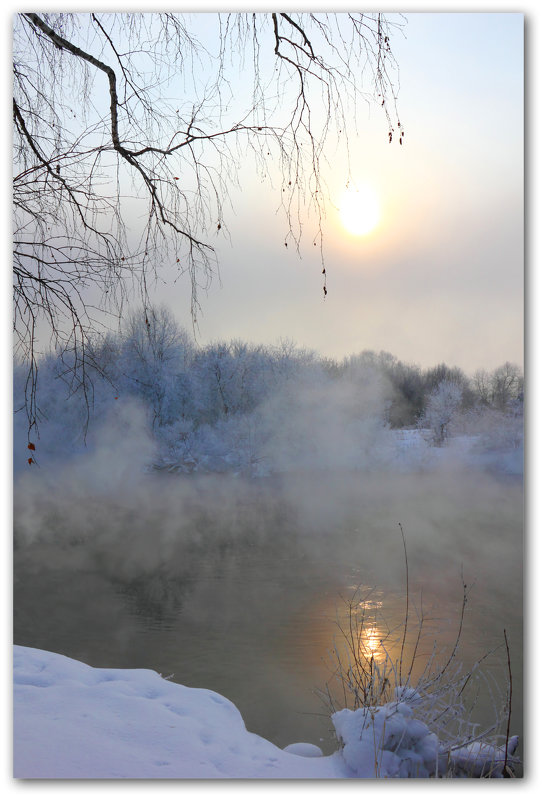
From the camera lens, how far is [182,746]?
2010 mm

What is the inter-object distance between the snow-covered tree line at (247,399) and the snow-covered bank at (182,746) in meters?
1.01

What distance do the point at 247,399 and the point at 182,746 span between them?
2074mm

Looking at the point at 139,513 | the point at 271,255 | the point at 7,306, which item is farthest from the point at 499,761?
the point at 139,513

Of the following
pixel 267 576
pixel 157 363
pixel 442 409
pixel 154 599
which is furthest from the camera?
pixel 267 576

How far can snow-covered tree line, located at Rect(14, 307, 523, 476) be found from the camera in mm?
2564

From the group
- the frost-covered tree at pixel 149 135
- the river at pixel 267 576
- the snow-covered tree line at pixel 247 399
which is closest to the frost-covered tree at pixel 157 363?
the snow-covered tree line at pixel 247 399

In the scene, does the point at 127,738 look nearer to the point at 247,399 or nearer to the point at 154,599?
the point at 247,399

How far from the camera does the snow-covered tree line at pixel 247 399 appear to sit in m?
2.56

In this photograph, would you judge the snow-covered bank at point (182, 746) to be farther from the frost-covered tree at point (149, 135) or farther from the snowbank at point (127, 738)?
the frost-covered tree at point (149, 135)

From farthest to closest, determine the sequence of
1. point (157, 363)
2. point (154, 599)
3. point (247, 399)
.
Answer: point (154, 599) < point (247, 399) < point (157, 363)

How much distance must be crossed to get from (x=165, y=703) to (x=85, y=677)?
35cm

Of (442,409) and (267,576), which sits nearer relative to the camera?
(442,409)

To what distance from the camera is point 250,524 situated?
6.68m

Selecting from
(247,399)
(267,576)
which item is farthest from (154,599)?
(247,399)
